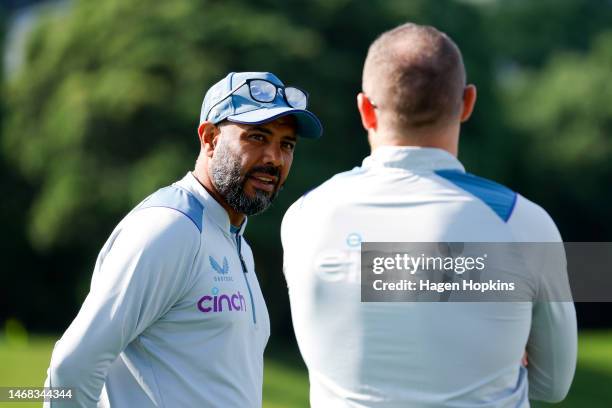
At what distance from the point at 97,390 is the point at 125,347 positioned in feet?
0.58

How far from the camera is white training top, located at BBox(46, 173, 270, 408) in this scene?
3.02 m

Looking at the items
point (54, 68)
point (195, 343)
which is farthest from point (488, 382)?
point (54, 68)

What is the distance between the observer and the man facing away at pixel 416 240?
2479 millimetres

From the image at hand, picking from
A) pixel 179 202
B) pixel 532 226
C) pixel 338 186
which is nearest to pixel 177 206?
pixel 179 202

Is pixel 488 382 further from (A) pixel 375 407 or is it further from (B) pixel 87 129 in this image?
(B) pixel 87 129

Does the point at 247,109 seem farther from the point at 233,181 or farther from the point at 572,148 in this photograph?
the point at 572,148

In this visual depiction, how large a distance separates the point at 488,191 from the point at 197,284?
1140mm

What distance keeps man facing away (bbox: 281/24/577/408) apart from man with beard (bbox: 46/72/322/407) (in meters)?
0.61

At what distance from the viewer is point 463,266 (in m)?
2.51

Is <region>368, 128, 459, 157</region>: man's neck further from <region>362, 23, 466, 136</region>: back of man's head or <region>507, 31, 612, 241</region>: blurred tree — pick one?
<region>507, 31, 612, 241</region>: blurred tree

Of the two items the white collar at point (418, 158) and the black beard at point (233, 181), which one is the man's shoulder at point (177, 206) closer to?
the black beard at point (233, 181)

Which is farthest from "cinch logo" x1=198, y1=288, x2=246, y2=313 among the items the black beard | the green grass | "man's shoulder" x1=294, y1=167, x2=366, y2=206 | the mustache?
the green grass

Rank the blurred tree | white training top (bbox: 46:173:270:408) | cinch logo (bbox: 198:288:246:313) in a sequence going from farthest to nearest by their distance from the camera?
1. the blurred tree
2. cinch logo (bbox: 198:288:246:313)
3. white training top (bbox: 46:173:270:408)

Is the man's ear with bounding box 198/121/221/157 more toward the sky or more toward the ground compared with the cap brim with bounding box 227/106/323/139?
more toward the ground
